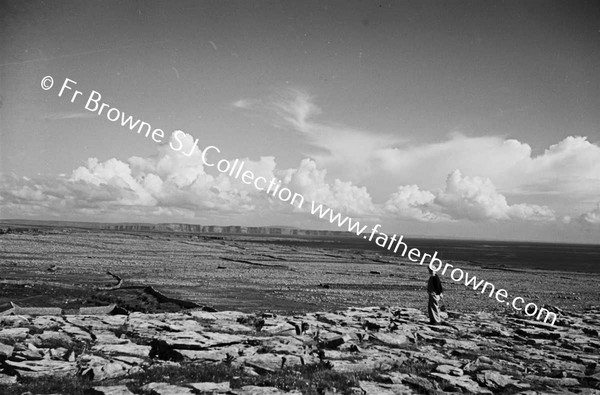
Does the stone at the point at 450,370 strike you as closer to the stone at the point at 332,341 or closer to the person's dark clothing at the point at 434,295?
the stone at the point at 332,341

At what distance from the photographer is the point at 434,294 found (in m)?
19.3

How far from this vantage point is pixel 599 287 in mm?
52656

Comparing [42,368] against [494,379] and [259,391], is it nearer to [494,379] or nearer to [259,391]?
[259,391]

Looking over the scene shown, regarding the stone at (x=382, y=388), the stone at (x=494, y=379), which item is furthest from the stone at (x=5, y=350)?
the stone at (x=494, y=379)

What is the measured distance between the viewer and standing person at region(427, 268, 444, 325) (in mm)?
19078

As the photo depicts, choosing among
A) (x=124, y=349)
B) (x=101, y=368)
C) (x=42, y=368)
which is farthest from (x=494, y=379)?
(x=42, y=368)

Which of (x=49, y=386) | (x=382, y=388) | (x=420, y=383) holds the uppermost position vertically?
(x=420, y=383)

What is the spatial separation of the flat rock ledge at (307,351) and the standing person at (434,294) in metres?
0.68

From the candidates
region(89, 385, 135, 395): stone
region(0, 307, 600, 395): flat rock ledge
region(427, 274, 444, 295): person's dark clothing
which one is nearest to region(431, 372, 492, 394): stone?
region(0, 307, 600, 395): flat rock ledge

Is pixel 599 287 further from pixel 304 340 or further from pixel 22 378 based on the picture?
pixel 22 378

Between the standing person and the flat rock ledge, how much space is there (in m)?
0.68

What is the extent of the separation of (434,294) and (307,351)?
8.80 metres

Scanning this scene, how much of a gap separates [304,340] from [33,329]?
9.76 m

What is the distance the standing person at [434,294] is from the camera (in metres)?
19.1
